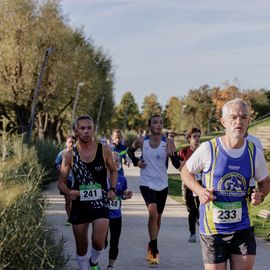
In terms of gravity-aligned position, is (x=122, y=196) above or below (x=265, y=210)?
above

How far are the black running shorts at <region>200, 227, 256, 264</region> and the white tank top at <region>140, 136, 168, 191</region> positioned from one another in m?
3.65

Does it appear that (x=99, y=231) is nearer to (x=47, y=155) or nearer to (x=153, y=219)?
(x=153, y=219)

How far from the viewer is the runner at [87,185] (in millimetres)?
6703

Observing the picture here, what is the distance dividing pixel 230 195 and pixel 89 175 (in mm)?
2128

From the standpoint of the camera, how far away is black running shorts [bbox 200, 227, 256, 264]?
196 inches

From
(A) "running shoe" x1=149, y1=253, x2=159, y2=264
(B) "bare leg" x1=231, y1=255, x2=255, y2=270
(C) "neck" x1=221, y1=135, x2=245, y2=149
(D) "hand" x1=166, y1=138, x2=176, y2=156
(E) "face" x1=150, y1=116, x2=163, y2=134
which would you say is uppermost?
(E) "face" x1=150, y1=116, x2=163, y2=134

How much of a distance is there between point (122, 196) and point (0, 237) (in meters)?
3.55

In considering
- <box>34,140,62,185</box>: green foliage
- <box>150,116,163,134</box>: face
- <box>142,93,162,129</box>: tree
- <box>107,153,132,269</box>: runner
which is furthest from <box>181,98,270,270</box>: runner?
<box>142,93,162,129</box>: tree

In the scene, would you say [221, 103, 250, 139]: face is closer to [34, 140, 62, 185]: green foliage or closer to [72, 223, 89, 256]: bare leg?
[72, 223, 89, 256]: bare leg

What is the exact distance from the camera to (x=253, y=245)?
5.04 metres

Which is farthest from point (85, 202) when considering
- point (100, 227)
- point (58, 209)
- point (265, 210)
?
point (58, 209)

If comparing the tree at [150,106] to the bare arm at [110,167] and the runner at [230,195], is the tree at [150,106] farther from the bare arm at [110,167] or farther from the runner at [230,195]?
the runner at [230,195]

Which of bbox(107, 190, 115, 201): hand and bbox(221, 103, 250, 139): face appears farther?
bbox(107, 190, 115, 201): hand

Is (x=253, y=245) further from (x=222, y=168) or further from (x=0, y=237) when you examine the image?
(x=0, y=237)
